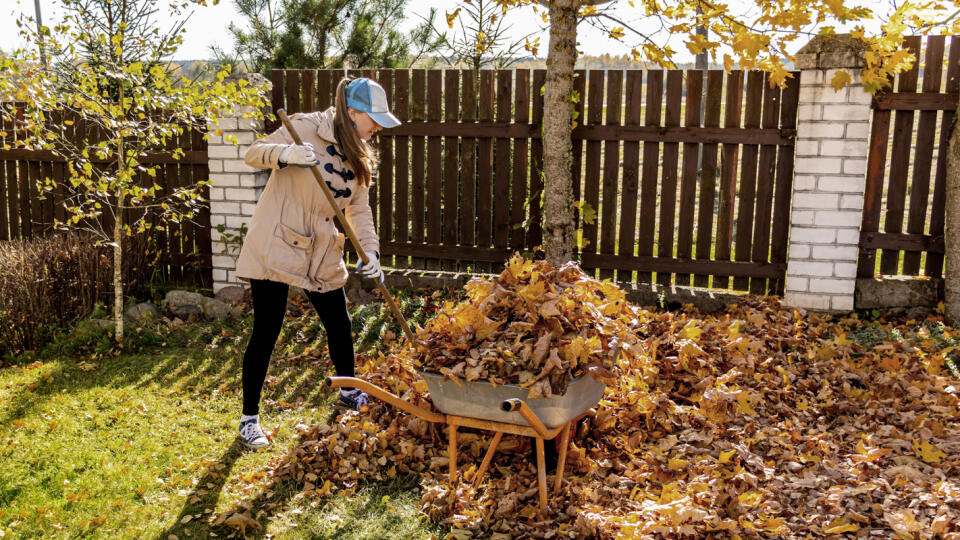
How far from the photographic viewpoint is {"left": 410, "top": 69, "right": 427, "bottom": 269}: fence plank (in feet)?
21.8

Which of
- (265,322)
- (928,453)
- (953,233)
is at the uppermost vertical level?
(953,233)

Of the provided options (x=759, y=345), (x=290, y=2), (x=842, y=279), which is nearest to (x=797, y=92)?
(x=842, y=279)

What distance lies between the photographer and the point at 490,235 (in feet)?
22.0

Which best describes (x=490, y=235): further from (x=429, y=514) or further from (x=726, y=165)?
(x=429, y=514)

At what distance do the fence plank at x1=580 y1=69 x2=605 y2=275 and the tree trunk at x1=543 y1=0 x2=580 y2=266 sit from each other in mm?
324

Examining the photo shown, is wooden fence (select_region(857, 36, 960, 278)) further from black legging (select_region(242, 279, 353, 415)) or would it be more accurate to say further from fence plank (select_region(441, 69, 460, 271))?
black legging (select_region(242, 279, 353, 415))

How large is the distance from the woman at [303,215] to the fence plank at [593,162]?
274 cm

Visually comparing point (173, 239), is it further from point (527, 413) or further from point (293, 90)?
point (527, 413)

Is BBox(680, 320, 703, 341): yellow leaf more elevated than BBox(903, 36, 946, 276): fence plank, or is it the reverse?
BBox(903, 36, 946, 276): fence plank

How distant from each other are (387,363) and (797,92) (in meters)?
3.78

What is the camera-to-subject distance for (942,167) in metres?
5.98

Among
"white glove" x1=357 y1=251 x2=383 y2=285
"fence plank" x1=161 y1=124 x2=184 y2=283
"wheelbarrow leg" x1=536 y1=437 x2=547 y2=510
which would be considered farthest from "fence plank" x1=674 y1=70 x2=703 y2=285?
"fence plank" x1=161 y1=124 x2=184 y2=283

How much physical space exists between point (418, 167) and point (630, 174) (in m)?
1.84

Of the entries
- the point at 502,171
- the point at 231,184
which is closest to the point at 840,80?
the point at 502,171
